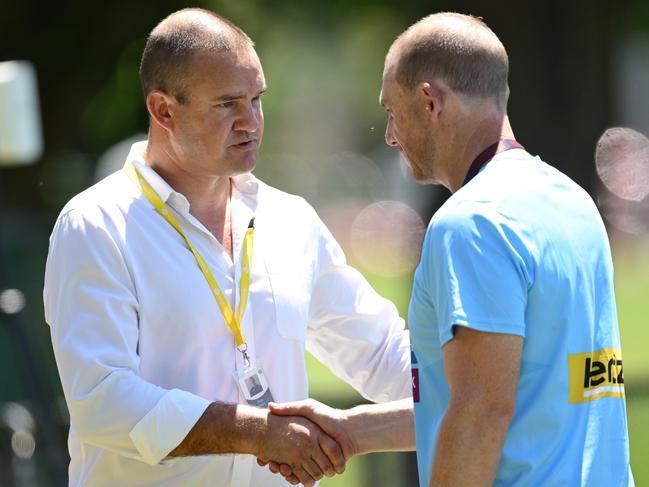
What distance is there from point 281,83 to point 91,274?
24470 mm

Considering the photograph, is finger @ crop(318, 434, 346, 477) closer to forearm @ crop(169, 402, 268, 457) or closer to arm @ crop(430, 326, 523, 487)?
forearm @ crop(169, 402, 268, 457)

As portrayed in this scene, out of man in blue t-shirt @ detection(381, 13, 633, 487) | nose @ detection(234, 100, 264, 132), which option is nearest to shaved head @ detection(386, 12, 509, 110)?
man in blue t-shirt @ detection(381, 13, 633, 487)

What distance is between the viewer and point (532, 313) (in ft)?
9.24

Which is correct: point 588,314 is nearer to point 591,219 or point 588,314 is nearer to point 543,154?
point 591,219

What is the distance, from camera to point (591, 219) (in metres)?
3.04

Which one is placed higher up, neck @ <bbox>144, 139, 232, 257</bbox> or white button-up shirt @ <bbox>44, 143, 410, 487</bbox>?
neck @ <bbox>144, 139, 232, 257</bbox>

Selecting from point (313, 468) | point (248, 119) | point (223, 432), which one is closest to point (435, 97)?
point (248, 119)

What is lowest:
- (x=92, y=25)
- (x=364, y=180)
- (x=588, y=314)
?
(x=364, y=180)

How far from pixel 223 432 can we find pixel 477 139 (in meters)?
1.19

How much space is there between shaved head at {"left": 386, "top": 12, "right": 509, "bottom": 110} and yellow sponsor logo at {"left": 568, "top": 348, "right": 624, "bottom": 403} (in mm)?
688

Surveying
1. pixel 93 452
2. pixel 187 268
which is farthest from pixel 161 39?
pixel 93 452

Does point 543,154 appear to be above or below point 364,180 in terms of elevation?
above

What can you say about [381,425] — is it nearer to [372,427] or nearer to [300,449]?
[372,427]

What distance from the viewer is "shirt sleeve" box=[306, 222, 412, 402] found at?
416 cm
